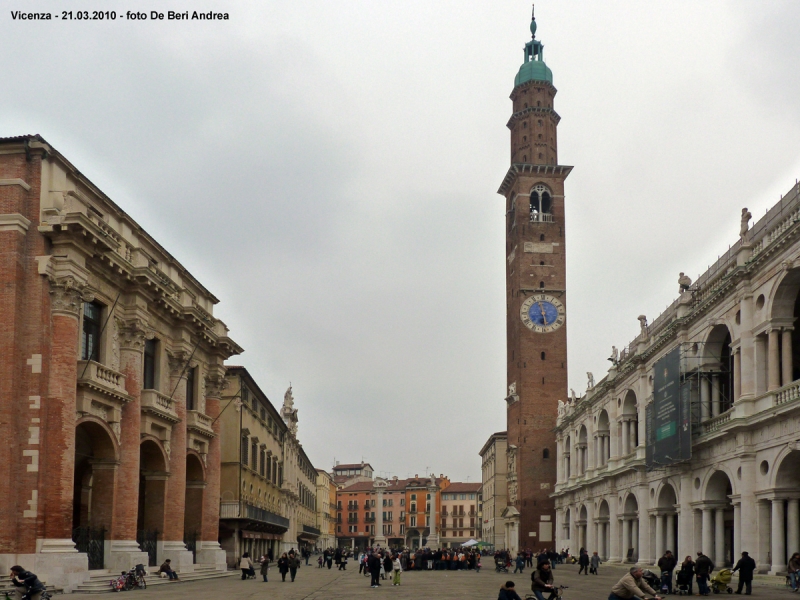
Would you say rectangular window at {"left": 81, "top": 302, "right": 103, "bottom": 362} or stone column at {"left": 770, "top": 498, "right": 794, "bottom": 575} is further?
stone column at {"left": 770, "top": 498, "right": 794, "bottom": 575}

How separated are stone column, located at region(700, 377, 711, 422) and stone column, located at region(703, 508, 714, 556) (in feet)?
13.6

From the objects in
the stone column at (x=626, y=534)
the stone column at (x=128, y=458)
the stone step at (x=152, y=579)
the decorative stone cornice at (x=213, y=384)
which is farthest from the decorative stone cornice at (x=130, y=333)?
the stone column at (x=626, y=534)

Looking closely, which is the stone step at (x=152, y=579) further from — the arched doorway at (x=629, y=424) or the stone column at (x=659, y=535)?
the arched doorway at (x=629, y=424)

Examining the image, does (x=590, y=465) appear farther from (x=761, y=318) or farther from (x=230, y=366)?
(x=761, y=318)

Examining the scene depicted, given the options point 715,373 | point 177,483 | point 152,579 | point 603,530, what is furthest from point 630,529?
point 152,579

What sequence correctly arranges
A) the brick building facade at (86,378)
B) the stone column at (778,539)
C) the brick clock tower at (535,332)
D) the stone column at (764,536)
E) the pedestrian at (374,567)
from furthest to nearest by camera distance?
the brick clock tower at (535,332) → the pedestrian at (374,567) → the stone column at (764,536) → the stone column at (778,539) → the brick building facade at (86,378)

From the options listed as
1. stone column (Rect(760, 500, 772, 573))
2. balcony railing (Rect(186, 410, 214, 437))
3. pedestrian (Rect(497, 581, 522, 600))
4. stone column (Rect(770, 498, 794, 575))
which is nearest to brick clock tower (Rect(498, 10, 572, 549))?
balcony railing (Rect(186, 410, 214, 437))

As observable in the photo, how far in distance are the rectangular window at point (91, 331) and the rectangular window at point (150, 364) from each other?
5154 millimetres

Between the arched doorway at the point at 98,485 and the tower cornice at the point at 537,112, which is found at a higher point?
the tower cornice at the point at 537,112

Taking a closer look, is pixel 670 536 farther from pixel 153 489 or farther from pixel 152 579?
pixel 152 579

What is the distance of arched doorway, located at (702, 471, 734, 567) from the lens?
1673 inches

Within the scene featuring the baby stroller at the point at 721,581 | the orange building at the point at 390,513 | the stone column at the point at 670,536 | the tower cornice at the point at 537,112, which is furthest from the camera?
the orange building at the point at 390,513

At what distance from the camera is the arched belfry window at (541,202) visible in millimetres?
90375

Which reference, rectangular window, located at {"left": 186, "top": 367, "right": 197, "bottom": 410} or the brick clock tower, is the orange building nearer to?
the brick clock tower
